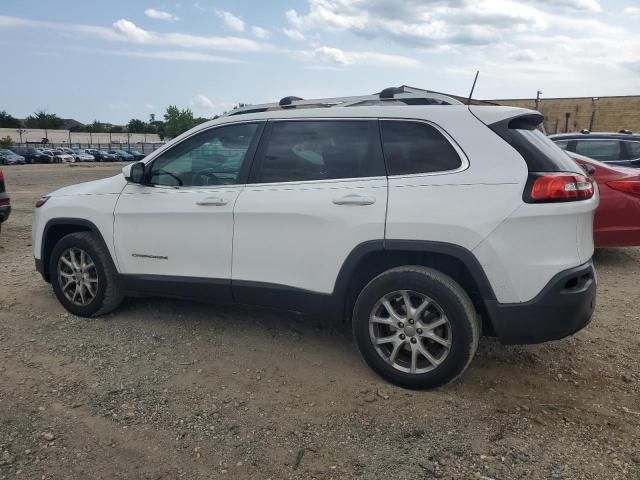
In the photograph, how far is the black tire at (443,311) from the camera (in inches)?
125

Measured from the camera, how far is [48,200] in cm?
482

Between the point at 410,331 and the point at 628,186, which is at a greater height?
the point at 628,186

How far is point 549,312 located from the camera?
3080 millimetres

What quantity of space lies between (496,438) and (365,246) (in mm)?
1327

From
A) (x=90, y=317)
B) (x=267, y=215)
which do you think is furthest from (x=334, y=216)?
(x=90, y=317)

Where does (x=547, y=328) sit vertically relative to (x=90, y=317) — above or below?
above

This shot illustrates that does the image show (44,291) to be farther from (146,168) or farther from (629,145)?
(629,145)

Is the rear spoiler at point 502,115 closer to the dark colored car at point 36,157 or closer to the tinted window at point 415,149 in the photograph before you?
the tinted window at point 415,149

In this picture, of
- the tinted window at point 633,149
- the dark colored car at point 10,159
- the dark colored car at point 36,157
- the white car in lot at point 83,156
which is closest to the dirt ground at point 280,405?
the tinted window at point 633,149

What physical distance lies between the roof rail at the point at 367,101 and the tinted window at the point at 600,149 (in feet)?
17.4

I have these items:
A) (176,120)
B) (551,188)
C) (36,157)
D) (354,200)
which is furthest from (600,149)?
(176,120)

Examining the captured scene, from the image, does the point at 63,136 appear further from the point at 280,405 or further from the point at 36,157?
the point at 280,405

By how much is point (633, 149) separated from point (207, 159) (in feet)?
23.7

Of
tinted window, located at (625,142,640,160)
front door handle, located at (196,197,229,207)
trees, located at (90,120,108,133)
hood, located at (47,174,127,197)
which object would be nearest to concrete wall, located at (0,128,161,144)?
trees, located at (90,120,108,133)
